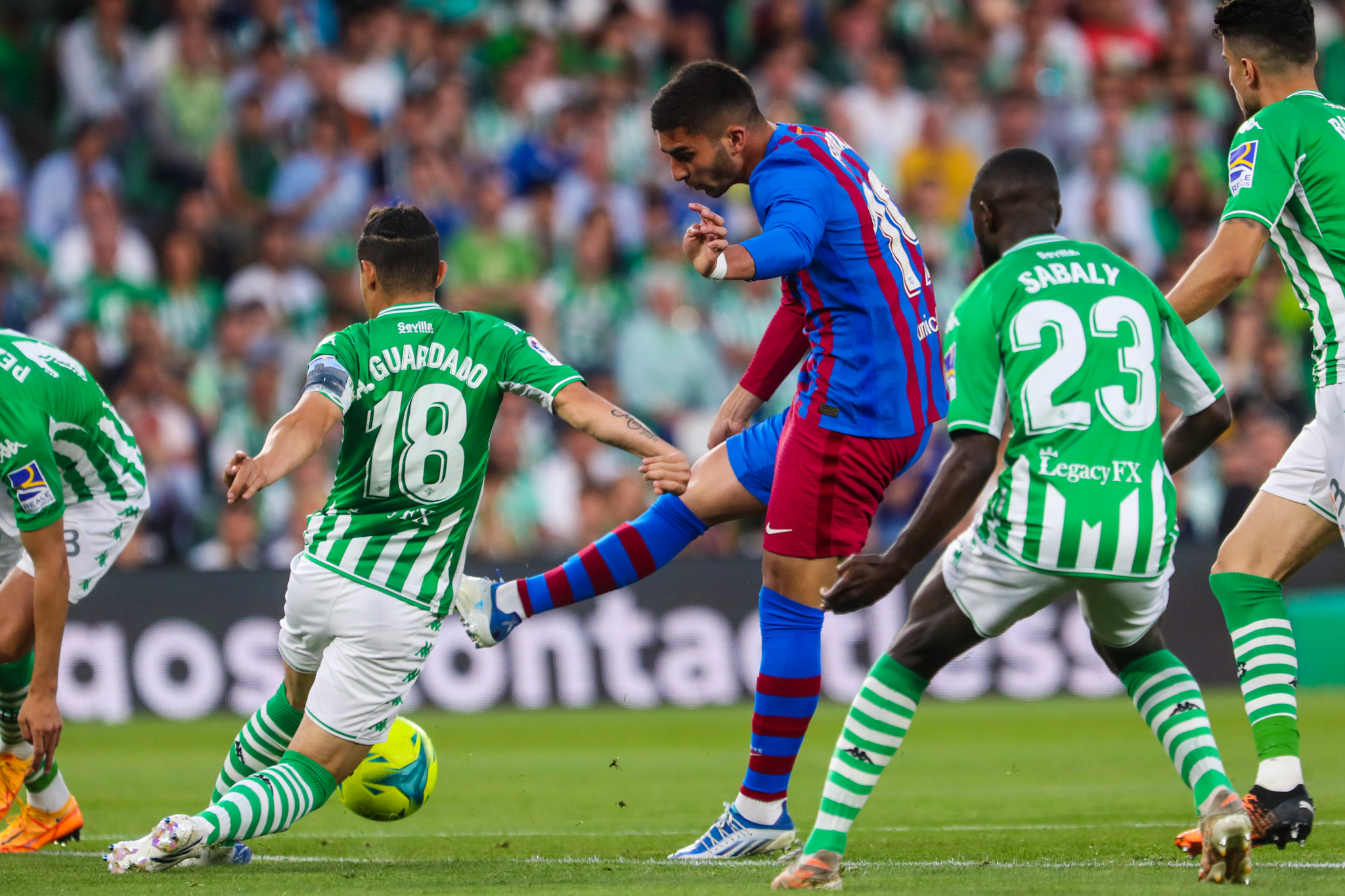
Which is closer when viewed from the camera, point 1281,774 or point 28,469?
point 1281,774

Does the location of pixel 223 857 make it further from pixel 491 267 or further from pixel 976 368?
pixel 491 267

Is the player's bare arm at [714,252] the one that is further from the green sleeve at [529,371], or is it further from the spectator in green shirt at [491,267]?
the spectator in green shirt at [491,267]

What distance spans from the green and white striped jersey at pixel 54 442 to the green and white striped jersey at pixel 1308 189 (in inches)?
147

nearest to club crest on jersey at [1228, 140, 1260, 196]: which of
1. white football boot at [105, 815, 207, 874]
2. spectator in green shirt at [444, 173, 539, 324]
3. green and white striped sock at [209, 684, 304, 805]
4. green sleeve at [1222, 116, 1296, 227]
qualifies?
green sleeve at [1222, 116, 1296, 227]

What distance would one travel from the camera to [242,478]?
4312 mm

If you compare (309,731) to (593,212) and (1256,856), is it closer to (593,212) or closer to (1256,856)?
(1256,856)

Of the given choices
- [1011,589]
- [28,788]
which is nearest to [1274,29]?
[1011,589]

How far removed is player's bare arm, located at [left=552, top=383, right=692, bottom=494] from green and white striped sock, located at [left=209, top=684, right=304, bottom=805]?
1374mm

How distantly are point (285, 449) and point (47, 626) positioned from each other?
124 centimetres

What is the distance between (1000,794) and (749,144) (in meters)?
3.42

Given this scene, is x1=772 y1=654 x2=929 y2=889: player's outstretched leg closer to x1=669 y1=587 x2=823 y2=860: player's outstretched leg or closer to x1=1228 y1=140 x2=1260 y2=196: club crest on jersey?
x1=669 y1=587 x2=823 y2=860: player's outstretched leg

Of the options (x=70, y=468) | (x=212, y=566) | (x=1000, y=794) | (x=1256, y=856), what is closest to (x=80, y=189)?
(x=212, y=566)

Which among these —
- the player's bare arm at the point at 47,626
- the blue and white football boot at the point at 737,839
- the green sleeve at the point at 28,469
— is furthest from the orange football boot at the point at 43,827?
the blue and white football boot at the point at 737,839

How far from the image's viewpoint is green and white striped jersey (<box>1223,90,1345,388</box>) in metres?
5.05
